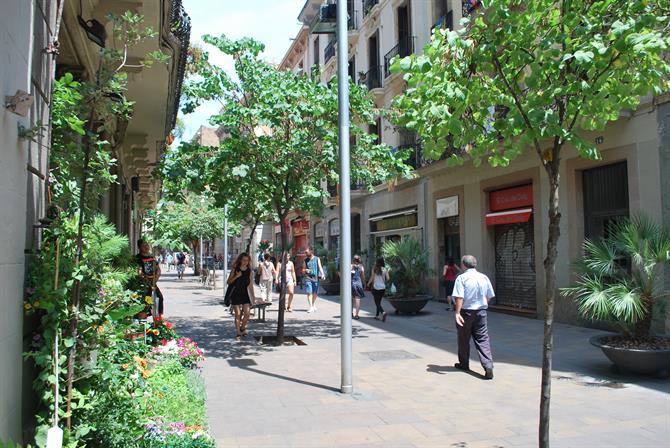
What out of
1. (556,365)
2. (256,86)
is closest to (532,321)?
(556,365)

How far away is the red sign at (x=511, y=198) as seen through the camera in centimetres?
1512

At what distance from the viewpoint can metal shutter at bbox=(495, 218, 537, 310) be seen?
595 inches

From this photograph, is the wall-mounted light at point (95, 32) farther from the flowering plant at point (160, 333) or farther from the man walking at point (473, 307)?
the man walking at point (473, 307)

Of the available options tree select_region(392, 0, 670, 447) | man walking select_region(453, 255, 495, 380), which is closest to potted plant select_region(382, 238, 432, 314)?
man walking select_region(453, 255, 495, 380)

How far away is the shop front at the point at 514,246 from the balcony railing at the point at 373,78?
9.13 m

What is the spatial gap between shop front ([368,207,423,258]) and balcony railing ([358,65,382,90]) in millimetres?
5484

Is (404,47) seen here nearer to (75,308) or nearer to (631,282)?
(631,282)

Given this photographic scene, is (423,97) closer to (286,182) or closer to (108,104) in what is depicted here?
(108,104)

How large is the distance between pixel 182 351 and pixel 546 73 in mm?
5275

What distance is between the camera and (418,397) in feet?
22.2

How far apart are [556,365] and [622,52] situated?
6.07 m

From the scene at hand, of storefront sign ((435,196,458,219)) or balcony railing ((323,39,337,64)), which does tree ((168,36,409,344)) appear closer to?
storefront sign ((435,196,458,219))

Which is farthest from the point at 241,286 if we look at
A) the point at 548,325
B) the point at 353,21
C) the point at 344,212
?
the point at 353,21

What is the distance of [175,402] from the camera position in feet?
15.7
